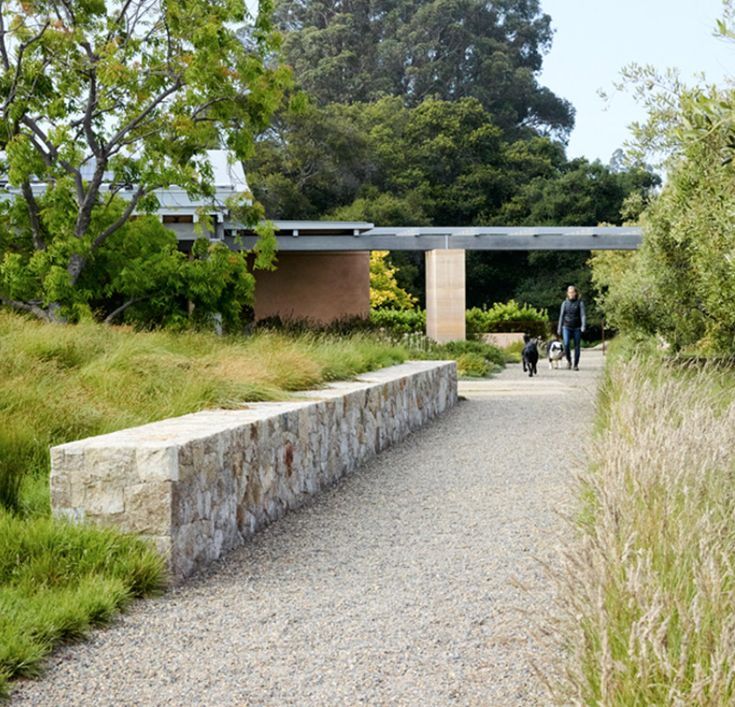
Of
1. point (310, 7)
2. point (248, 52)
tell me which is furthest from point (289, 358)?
point (310, 7)

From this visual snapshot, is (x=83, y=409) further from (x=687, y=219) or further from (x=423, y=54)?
(x=423, y=54)

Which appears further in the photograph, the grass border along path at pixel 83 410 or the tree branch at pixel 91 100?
the tree branch at pixel 91 100

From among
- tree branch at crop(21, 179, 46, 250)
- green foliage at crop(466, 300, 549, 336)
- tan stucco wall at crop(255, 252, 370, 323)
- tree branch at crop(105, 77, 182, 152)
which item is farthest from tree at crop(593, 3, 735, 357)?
green foliage at crop(466, 300, 549, 336)

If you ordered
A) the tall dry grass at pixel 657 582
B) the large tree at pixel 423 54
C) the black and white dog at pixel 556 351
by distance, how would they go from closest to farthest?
the tall dry grass at pixel 657 582
the black and white dog at pixel 556 351
the large tree at pixel 423 54

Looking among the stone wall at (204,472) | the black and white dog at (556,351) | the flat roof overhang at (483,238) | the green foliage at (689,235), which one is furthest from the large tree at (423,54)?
the stone wall at (204,472)

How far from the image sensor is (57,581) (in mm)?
4852

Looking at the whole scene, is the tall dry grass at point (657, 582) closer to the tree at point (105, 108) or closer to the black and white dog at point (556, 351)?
the tree at point (105, 108)

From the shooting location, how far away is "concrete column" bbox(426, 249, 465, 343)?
28.0 meters

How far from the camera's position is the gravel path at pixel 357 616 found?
12.8ft

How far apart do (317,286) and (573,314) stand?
10726 mm

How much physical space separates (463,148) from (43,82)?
35.2 m

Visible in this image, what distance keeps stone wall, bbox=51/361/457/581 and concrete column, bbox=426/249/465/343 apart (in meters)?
19.1

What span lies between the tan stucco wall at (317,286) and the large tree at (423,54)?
28.8 metres

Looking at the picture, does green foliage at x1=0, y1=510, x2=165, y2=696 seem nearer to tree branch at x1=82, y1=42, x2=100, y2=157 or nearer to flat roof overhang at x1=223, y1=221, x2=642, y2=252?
tree branch at x1=82, y1=42, x2=100, y2=157
